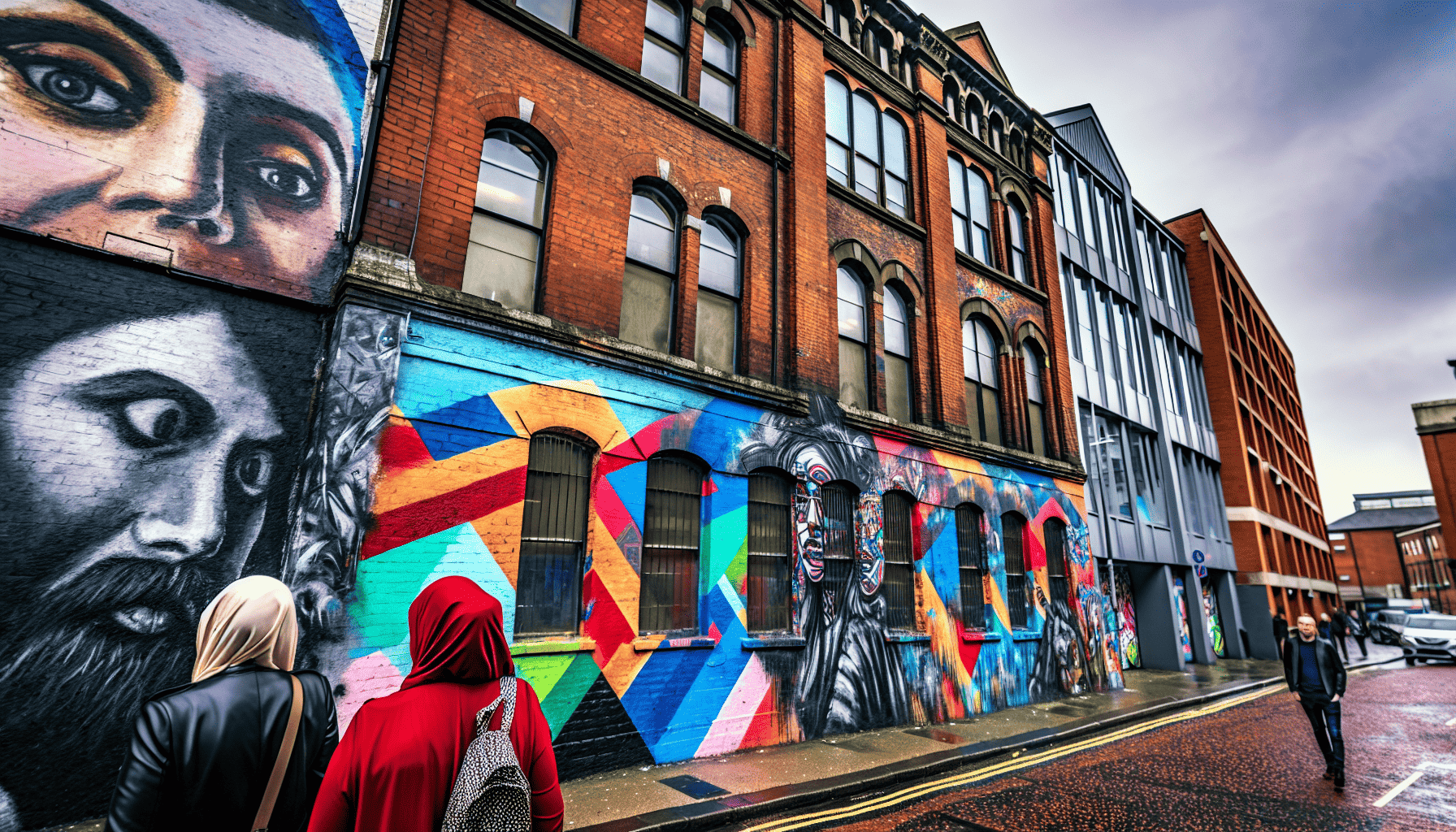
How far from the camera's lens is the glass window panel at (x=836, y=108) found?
40.1ft

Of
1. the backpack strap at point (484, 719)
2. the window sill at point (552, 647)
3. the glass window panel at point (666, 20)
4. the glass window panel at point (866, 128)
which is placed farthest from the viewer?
the glass window panel at point (866, 128)

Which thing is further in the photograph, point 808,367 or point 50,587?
point 808,367

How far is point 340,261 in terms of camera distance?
6555 mm

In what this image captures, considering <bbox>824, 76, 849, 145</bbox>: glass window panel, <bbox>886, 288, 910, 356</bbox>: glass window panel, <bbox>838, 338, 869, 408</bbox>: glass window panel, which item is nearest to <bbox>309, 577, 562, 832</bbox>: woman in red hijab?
<bbox>838, 338, 869, 408</bbox>: glass window panel

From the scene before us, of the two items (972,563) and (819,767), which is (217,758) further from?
(972,563)

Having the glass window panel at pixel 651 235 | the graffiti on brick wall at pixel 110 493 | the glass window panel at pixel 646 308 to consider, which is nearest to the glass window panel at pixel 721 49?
the glass window panel at pixel 651 235

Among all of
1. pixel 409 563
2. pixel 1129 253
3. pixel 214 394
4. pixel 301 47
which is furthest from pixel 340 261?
pixel 1129 253

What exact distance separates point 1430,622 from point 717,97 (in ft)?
89.1

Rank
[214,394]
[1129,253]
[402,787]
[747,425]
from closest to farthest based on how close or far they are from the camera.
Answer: [402,787], [214,394], [747,425], [1129,253]

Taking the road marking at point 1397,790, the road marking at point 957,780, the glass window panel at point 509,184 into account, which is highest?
the glass window panel at point 509,184

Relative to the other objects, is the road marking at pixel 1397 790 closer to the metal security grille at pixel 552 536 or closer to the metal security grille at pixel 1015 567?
the metal security grille at pixel 1015 567

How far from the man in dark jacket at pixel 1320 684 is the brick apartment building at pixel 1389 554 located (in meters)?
77.6

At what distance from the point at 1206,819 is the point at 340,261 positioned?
374 inches

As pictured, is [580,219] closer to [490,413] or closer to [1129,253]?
[490,413]
